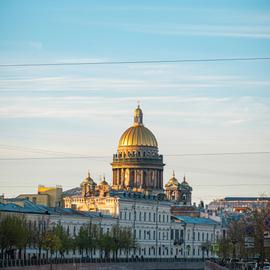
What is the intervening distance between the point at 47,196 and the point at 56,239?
2163 inches

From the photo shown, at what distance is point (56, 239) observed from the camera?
4306 inches

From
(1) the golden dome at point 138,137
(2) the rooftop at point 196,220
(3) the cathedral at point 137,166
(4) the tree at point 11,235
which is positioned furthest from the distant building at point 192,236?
(4) the tree at point 11,235

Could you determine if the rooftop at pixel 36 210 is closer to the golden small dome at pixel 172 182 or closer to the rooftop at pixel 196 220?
the rooftop at pixel 196 220

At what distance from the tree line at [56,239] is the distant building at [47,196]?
54.1 ft

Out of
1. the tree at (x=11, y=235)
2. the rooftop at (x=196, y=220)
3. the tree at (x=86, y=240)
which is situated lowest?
the tree at (x=11, y=235)

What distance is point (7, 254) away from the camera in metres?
103

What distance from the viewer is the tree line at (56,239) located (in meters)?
99.5

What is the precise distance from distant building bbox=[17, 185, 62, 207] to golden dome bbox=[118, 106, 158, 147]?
1572cm

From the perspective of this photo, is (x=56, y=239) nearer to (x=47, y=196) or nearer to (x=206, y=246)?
(x=47, y=196)

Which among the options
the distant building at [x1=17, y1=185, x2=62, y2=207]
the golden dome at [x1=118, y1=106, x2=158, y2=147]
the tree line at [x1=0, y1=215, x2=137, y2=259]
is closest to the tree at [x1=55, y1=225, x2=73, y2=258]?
the tree line at [x1=0, y1=215, x2=137, y2=259]

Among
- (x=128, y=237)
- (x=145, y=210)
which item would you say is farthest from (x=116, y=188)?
(x=128, y=237)

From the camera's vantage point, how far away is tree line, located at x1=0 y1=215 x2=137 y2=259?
9950 centimetres

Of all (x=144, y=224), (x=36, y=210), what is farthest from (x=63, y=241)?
(x=144, y=224)

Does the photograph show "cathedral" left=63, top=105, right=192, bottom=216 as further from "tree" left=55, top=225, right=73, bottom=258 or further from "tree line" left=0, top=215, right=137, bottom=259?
"tree" left=55, top=225, right=73, bottom=258
